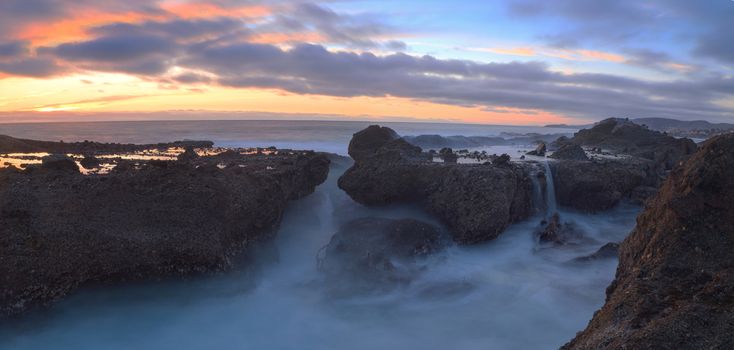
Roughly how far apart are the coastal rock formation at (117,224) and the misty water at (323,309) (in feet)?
1.11

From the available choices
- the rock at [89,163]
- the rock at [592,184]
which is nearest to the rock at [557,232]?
the rock at [592,184]

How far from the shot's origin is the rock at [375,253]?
8.73 metres

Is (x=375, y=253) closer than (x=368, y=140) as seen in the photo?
Yes

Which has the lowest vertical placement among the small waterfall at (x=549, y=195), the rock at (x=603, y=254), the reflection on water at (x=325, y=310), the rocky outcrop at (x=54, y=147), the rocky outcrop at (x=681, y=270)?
the reflection on water at (x=325, y=310)

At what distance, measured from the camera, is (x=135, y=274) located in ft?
24.3

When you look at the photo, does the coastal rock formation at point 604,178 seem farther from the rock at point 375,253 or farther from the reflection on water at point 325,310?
the rock at point 375,253

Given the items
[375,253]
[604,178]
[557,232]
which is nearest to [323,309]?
[375,253]

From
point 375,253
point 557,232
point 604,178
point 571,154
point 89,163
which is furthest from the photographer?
point 571,154

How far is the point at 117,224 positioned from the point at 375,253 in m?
4.65

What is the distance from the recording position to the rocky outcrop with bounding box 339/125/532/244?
10281 mm

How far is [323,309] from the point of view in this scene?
26.2ft

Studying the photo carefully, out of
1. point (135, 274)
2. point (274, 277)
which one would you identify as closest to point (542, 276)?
point (274, 277)

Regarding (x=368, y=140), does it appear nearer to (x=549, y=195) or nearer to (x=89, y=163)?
(x=549, y=195)

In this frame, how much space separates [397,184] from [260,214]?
3.68m
